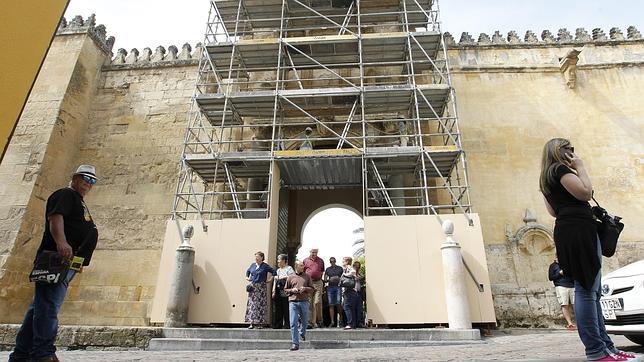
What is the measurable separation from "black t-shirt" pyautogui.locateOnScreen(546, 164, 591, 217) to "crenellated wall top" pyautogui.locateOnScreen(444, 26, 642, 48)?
38.3ft

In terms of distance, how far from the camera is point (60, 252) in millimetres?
3049

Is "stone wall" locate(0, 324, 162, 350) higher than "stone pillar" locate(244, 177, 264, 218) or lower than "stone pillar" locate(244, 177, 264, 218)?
lower

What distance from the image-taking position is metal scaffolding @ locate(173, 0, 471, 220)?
988 cm

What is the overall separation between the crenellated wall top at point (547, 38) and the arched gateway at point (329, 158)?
130 cm

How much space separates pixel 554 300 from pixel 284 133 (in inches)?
335

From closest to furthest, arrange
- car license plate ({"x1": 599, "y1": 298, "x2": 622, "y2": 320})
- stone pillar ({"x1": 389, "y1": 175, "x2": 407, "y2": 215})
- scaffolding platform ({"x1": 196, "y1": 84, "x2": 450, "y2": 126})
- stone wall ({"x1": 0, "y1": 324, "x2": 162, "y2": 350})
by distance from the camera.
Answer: car license plate ({"x1": 599, "y1": 298, "x2": 622, "y2": 320}), stone wall ({"x1": 0, "y1": 324, "x2": 162, "y2": 350}), scaffolding platform ({"x1": 196, "y1": 84, "x2": 450, "y2": 126}), stone pillar ({"x1": 389, "y1": 175, "x2": 407, "y2": 215})

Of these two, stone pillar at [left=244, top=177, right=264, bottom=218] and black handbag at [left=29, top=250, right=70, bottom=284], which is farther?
stone pillar at [left=244, top=177, right=264, bottom=218]

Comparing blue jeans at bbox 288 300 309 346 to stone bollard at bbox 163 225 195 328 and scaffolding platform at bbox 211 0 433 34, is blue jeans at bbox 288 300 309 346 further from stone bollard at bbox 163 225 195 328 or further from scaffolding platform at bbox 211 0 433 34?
scaffolding platform at bbox 211 0 433 34

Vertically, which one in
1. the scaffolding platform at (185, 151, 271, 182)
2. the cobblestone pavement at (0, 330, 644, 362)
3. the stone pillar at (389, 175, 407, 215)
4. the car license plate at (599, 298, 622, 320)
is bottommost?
the cobblestone pavement at (0, 330, 644, 362)

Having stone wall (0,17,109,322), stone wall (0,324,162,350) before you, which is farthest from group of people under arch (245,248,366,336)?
stone wall (0,17,109,322)

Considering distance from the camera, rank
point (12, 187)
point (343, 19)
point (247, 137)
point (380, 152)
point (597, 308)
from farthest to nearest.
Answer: point (343, 19) < point (247, 137) < point (12, 187) < point (380, 152) < point (597, 308)

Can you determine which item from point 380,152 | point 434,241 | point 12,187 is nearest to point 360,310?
point 434,241

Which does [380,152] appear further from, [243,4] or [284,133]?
[243,4]

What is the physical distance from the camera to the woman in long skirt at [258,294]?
7.13 m
